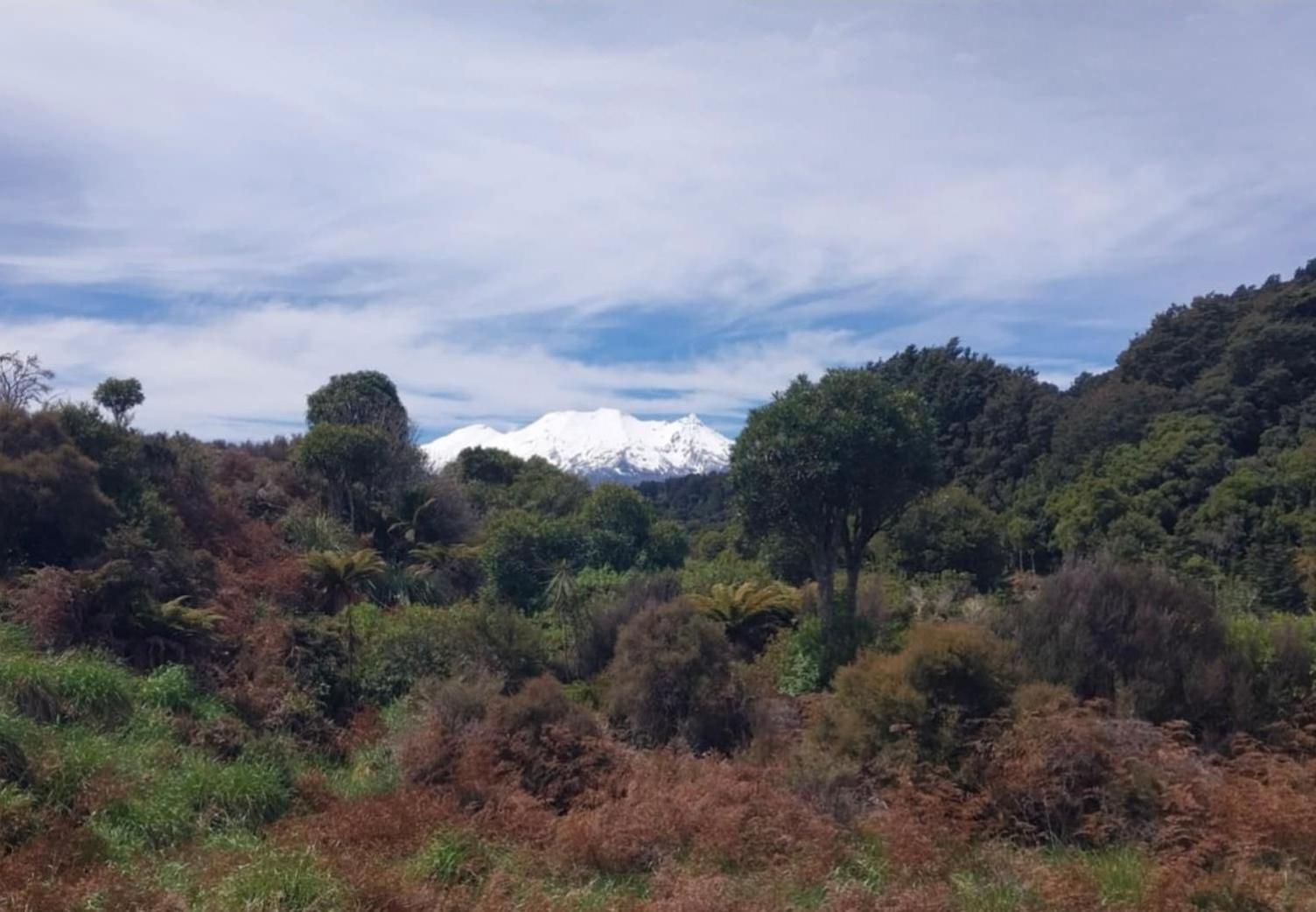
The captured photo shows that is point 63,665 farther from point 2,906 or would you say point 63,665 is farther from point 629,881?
point 629,881

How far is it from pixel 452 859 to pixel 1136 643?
8.57 m

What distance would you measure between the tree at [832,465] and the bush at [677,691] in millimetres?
3481

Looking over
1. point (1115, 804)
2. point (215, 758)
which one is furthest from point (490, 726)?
point (1115, 804)

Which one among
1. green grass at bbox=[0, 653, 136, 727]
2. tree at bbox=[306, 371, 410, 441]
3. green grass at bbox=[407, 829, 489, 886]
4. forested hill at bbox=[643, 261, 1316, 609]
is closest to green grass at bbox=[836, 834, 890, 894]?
green grass at bbox=[407, 829, 489, 886]

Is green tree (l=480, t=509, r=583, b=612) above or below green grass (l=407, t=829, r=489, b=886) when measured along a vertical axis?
above

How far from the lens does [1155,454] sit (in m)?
30.8

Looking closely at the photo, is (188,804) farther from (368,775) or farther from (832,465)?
(832,465)

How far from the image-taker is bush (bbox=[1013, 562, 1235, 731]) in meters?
11.9

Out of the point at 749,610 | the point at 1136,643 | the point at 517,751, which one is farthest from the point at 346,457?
the point at 1136,643

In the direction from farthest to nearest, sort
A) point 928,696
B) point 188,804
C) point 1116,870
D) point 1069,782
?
1. point 928,696
2. point 1069,782
3. point 188,804
4. point 1116,870

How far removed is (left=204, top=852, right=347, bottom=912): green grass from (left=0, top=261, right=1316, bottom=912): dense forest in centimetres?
3

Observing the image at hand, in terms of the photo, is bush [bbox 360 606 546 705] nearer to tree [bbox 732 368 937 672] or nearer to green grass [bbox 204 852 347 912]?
tree [bbox 732 368 937 672]

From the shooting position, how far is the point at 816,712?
38.3 ft

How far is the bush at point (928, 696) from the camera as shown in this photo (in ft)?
33.7
